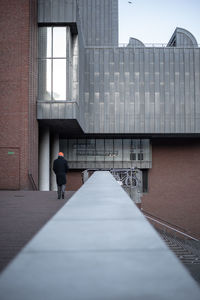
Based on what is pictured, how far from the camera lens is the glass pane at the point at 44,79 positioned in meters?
18.3

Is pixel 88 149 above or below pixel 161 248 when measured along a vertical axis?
above

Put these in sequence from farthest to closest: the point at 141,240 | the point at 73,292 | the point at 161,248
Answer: the point at 141,240
the point at 161,248
the point at 73,292

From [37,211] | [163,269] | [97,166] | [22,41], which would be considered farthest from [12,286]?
[97,166]

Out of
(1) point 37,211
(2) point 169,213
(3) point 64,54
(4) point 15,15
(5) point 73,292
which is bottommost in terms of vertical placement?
(2) point 169,213

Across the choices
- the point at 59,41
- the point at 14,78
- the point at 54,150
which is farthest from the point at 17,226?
the point at 54,150

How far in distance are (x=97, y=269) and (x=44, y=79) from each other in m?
18.3

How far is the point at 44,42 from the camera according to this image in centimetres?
1841

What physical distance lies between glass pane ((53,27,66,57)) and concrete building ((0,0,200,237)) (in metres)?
0.07

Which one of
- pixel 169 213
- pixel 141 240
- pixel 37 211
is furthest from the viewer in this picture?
pixel 169 213

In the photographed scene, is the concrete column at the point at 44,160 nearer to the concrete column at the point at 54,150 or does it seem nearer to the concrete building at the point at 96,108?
the concrete building at the point at 96,108

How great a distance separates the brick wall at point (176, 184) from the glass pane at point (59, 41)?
14.1 m

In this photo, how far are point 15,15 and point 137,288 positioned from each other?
1893 centimetres

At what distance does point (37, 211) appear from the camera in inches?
335

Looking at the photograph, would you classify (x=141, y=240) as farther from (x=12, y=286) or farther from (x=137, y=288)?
(x=12, y=286)
